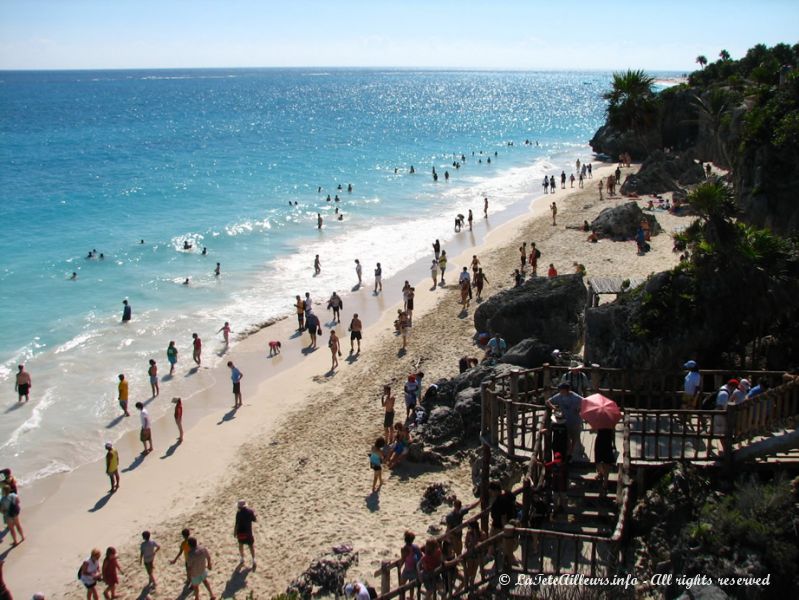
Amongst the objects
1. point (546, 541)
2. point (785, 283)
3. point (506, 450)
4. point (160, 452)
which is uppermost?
point (785, 283)

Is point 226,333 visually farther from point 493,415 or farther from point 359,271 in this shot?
point 493,415

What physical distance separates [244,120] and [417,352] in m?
103

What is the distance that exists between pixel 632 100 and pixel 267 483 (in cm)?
→ 2819

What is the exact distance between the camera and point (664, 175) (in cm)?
4403

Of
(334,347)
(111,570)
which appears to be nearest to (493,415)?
(111,570)

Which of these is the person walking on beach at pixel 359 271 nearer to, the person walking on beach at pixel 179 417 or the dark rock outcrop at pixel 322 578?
the person walking on beach at pixel 179 417

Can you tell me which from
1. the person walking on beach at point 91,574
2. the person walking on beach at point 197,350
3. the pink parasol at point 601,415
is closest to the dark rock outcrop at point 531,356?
the pink parasol at point 601,415

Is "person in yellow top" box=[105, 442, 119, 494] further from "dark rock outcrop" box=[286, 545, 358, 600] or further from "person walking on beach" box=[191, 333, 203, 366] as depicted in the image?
"person walking on beach" box=[191, 333, 203, 366]

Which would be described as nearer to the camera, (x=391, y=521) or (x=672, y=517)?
(x=672, y=517)

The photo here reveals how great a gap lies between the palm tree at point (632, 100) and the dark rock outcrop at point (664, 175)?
6.99 metres

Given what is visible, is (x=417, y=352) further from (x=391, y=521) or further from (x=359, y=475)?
(x=391, y=521)

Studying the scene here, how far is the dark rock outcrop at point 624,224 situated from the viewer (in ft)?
108

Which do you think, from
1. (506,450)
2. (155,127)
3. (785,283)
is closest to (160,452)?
(506,450)

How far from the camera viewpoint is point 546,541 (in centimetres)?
988
